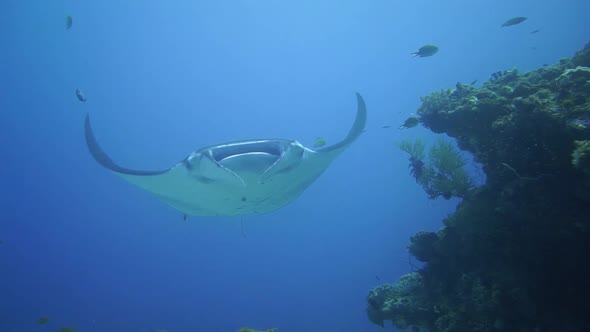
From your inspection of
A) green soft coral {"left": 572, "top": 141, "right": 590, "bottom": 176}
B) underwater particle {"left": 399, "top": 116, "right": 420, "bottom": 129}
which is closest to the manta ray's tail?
underwater particle {"left": 399, "top": 116, "right": 420, "bottom": 129}

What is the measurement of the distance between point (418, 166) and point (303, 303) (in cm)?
5447

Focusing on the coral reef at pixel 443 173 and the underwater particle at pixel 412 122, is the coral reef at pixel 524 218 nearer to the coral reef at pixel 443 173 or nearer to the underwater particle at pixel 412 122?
the coral reef at pixel 443 173

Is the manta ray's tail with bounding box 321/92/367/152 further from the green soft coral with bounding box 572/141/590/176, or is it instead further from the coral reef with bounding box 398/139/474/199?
the green soft coral with bounding box 572/141/590/176

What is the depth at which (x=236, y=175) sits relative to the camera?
5551 mm

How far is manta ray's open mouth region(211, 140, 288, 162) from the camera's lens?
5520mm

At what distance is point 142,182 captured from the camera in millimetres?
6469

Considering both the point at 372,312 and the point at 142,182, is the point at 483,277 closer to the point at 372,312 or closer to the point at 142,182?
the point at 372,312

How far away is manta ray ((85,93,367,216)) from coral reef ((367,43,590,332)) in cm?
271

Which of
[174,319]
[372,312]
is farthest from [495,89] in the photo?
Result: [174,319]

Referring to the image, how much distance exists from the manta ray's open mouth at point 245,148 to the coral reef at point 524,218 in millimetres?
3996

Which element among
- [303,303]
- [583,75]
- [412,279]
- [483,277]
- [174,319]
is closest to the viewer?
[583,75]

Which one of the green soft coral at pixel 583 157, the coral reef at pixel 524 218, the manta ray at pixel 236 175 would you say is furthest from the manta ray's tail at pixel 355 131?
the green soft coral at pixel 583 157

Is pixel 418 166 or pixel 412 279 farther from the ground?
pixel 418 166

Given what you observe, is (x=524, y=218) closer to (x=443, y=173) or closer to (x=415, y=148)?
(x=443, y=173)
